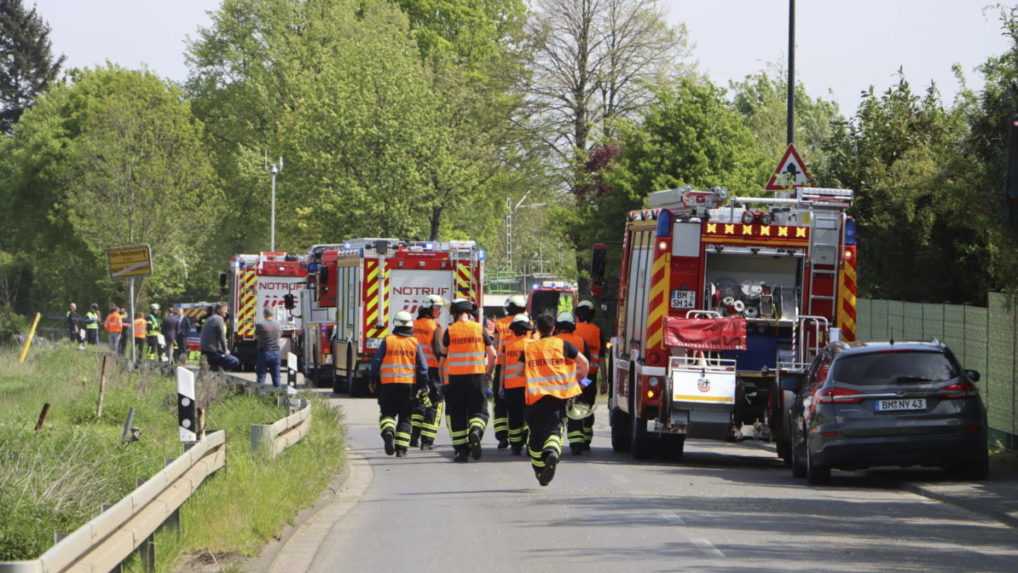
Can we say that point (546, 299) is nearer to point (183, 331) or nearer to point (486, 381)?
point (183, 331)

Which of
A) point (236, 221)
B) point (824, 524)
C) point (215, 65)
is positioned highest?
point (215, 65)

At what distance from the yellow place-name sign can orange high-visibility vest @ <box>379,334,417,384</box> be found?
11.0 meters

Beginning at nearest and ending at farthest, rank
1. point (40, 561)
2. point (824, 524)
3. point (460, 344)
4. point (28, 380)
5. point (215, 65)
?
1. point (40, 561)
2. point (824, 524)
3. point (460, 344)
4. point (28, 380)
5. point (215, 65)

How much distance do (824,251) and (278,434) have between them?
266 inches

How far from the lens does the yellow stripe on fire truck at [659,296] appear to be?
66.0ft

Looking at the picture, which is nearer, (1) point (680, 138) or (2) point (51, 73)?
(1) point (680, 138)

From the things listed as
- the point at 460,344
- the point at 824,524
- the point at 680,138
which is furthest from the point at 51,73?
the point at 824,524

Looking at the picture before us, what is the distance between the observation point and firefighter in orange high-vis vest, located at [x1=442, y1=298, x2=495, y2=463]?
1995 cm

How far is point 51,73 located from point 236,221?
1339 inches

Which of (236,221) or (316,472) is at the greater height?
(236,221)

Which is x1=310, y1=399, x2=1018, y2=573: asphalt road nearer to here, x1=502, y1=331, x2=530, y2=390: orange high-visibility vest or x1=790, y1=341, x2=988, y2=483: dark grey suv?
x1=790, y1=341, x2=988, y2=483: dark grey suv

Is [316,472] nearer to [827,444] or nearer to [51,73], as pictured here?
[827,444]

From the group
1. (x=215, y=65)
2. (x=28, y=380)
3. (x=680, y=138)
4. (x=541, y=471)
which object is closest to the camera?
(x=541, y=471)

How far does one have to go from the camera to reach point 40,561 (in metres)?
6.89
